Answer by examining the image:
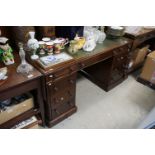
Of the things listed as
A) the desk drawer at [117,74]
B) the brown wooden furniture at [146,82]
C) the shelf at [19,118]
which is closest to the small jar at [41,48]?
the shelf at [19,118]

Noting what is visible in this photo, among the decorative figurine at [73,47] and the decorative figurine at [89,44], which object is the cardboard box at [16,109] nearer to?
the decorative figurine at [73,47]

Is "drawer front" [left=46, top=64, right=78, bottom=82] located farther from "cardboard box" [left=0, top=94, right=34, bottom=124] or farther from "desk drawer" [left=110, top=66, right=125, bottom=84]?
"desk drawer" [left=110, top=66, right=125, bottom=84]

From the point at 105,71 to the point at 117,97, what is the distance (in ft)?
1.28

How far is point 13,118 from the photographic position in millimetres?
1310

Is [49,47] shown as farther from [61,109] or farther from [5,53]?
[61,109]

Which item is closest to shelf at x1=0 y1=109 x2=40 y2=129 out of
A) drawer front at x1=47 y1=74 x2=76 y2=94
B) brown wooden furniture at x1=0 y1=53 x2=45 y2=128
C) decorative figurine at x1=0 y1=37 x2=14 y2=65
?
brown wooden furniture at x1=0 y1=53 x2=45 y2=128

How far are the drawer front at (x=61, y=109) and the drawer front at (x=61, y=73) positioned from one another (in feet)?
1.24

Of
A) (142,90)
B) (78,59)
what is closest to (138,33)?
(142,90)

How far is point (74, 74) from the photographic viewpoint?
1.47 metres

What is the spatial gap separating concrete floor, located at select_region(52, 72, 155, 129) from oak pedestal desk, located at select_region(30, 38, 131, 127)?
0.36ft

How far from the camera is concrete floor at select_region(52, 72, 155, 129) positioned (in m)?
1.70

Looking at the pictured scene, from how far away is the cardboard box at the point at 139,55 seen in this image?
94.4 inches

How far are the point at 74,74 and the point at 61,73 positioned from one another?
17cm
